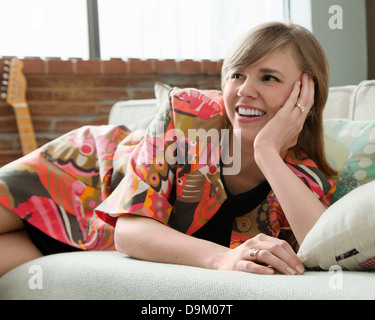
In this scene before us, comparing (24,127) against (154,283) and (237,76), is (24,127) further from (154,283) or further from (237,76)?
(154,283)

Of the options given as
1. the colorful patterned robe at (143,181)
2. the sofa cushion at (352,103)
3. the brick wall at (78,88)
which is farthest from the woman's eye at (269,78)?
the brick wall at (78,88)

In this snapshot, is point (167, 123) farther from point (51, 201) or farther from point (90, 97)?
point (90, 97)

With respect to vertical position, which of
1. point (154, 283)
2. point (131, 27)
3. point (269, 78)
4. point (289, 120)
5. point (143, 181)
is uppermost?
point (131, 27)

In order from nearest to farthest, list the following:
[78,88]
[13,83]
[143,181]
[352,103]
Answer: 1. [143,181]
2. [352,103]
3. [13,83]
4. [78,88]

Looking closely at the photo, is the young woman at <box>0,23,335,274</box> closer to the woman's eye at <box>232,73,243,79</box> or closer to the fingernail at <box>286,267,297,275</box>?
the woman's eye at <box>232,73,243,79</box>

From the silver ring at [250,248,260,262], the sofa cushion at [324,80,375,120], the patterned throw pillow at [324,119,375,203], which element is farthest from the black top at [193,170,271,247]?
the sofa cushion at [324,80,375,120]

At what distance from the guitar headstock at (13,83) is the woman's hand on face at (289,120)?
1.85m

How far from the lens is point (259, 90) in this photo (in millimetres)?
1269

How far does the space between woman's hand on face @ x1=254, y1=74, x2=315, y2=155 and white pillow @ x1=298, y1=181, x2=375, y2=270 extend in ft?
1.13

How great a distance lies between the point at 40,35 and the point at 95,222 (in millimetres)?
1885

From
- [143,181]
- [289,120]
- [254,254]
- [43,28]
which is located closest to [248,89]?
[289,120]

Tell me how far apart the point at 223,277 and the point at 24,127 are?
2.15 metres

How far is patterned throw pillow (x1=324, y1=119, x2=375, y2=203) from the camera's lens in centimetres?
130

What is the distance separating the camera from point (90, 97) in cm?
293
